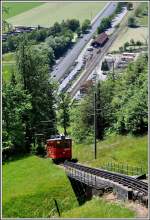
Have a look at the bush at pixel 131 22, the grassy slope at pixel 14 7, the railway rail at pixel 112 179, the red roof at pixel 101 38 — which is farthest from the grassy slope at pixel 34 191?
→ the bush at pixel 131 22

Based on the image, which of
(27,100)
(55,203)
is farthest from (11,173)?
(27,100)

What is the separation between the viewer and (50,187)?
3409 centimetres

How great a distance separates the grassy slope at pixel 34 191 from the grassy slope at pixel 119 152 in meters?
4.89

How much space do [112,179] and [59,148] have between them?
34.9ft

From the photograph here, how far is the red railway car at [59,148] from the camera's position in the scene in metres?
41.0

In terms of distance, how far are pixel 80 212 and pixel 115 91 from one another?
37651 millimetres

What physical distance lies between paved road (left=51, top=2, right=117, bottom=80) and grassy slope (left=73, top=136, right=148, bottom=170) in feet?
30.9

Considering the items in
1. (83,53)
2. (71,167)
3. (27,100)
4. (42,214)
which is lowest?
(42,214)

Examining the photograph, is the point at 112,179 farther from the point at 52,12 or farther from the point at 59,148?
the point at 52,12

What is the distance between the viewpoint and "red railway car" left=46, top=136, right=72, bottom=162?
4097cm

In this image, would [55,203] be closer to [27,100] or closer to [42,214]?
[42,214]

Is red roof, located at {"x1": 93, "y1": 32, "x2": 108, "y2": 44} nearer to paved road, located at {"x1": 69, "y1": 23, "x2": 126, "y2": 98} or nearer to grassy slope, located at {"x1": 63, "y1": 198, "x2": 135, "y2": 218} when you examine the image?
paved road, located at {"x1": 69, "y1": 23, "x2": 126, "y2": 98}

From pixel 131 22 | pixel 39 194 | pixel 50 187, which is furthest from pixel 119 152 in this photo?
pixel 131 22

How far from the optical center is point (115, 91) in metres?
62.5
